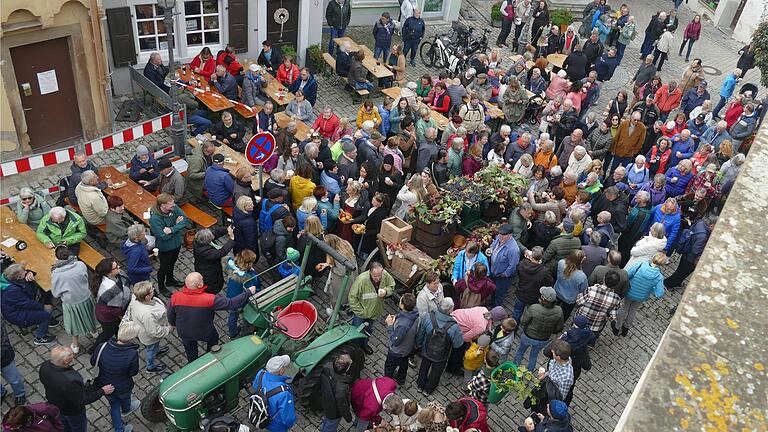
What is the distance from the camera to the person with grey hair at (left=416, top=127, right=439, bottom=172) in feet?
41.7

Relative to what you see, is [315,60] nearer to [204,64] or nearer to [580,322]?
[204,64]

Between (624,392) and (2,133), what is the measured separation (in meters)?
11.8

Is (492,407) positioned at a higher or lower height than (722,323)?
lower

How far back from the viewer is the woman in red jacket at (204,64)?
1502cm

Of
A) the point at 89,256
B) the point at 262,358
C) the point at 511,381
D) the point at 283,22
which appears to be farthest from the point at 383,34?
the point at 511,381

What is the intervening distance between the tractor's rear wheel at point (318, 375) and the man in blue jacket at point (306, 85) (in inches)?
317

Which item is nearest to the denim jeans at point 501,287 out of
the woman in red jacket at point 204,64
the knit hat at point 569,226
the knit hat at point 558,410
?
the knit hat at point 569,226

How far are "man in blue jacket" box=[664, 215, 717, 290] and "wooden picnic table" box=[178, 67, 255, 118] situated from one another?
28.9ft

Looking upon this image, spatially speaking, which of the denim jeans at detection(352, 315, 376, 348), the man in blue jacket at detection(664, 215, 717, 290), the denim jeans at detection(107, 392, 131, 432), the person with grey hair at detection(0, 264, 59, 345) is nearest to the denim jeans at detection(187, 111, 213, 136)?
the person with grey hair at detection(0, 264, 59, 345)

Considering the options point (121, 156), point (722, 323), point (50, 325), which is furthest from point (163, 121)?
point (722, 323)

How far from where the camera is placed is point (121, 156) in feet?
45.3

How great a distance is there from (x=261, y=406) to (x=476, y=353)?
3.02 m

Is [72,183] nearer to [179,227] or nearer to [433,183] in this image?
[179,227]

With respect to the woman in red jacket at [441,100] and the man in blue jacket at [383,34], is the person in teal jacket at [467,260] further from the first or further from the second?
the man in blue jacket at [383,34]
